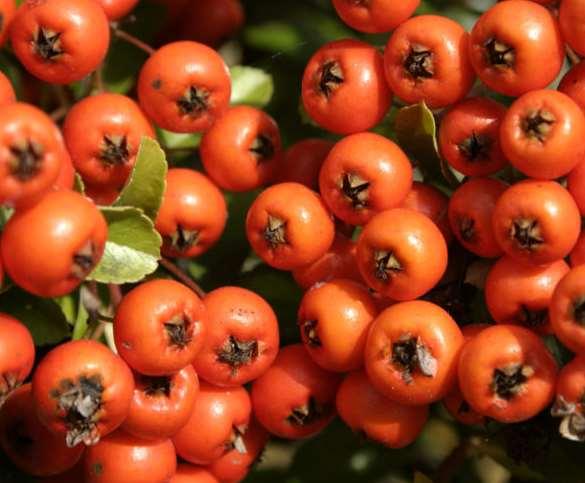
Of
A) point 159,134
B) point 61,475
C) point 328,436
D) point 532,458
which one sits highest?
point 159,134

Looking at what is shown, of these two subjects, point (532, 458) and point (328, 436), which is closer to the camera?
point (532, 458)

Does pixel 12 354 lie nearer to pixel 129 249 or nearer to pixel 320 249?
pixel 129 249

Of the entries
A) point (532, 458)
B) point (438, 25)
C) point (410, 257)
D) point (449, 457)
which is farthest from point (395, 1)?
point (449, 457)

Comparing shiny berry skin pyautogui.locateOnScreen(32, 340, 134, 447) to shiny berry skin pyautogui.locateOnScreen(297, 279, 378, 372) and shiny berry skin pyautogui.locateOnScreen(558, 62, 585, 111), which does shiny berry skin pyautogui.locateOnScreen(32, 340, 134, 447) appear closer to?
shiny berry skin pyautogui.locateOnScreen(297, 279, 378, 372)

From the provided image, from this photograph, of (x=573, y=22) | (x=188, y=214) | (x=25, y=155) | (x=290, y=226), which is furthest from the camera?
(x=188, y=214)

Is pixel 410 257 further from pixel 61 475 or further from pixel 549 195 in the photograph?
pixel 61 475

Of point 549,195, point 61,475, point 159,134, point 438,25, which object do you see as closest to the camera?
point 549,195

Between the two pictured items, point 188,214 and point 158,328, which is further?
point 188,214

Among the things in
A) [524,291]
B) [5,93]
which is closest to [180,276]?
[5,93]
